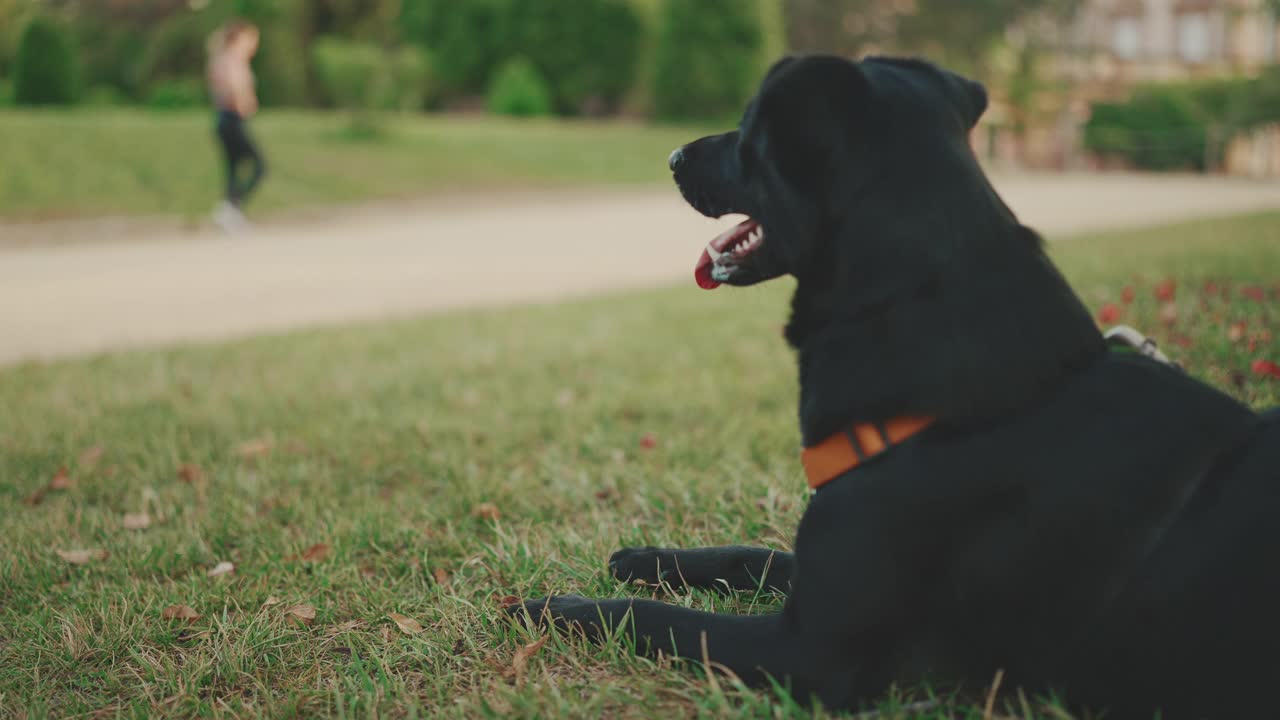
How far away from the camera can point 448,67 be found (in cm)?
3447

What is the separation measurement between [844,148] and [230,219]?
41.1ft

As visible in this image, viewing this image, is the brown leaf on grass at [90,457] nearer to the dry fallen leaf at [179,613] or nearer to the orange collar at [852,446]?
the dry fallen leaf at [179,613]

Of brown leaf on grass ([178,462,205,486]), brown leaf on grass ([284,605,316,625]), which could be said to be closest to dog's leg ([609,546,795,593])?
brown leaf on grass ([284,605,316,625])

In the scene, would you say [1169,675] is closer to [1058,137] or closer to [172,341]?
[172,341]

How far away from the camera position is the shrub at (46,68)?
20.1m

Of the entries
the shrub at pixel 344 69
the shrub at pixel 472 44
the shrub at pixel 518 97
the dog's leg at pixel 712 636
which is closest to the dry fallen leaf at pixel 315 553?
the dog's leg at pixel 712 636

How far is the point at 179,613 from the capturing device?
7.86 feet

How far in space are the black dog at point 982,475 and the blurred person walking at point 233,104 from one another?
11.9m

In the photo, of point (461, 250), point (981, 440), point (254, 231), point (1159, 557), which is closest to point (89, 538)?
point (981, 440)

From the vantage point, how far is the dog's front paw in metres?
2.40

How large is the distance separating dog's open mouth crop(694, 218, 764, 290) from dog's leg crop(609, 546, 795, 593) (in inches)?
25.6

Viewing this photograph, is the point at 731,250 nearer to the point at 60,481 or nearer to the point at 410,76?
the point at 60,481

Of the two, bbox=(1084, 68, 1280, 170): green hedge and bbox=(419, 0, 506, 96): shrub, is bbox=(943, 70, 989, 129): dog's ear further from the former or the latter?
bbox=(419, 0, 506, 96): shrub

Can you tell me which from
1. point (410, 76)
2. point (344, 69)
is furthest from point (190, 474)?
point (410, 76)
